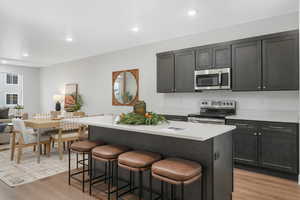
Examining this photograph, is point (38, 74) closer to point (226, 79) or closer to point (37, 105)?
point (37, 105)

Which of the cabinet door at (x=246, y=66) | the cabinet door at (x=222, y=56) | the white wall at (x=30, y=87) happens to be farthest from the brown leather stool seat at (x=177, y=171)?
the white wall at (x=30, y=87)

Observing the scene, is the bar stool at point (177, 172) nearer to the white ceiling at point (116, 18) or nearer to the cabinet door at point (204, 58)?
the white ceiling at point (116, 18)

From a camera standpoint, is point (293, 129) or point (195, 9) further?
point (195, 9)

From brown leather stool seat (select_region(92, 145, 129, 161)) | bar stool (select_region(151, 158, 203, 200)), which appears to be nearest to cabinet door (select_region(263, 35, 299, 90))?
bar stool (select_region(151, 158, 203, 200))

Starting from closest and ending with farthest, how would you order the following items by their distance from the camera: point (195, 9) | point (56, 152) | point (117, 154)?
point (117, 154) → point (195, 9) → point (56, 152)

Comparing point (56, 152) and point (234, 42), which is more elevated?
point (234, 42)

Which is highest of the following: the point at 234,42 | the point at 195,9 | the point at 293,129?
the point at 195,9

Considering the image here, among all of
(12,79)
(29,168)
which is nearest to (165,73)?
(29,168)

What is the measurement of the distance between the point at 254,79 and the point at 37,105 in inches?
361

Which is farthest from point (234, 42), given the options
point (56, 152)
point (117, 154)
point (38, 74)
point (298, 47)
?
point (38, 74)

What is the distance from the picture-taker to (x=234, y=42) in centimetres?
381

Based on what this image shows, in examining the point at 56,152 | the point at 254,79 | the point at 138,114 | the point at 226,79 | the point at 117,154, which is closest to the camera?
the point at 117,154

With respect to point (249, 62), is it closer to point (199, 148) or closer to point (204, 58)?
point (204, 58)

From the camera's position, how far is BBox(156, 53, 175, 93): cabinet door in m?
4.66
